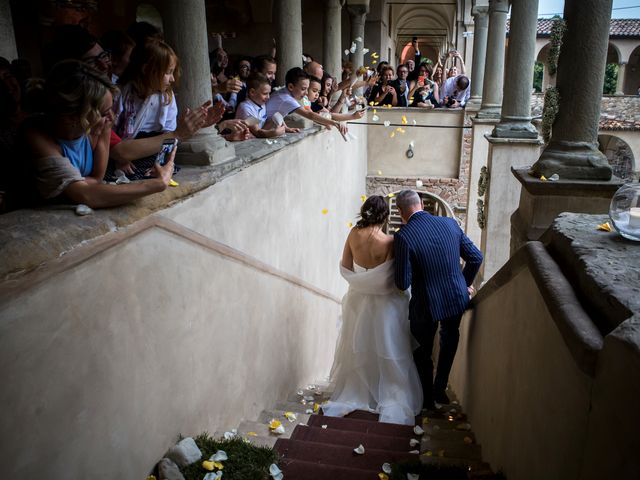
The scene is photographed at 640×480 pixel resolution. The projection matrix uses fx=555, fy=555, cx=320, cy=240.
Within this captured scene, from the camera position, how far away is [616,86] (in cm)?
3033

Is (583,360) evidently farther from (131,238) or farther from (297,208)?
(297,208)

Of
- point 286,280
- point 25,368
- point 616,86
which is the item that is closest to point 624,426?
point 25,368

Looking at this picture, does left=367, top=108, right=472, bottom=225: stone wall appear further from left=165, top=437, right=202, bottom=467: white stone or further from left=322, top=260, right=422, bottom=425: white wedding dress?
left=165, top=437, right=202, bottom=467: white stone

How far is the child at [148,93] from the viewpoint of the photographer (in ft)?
9.88

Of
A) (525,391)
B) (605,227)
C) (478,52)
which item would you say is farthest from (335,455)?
(478,52)

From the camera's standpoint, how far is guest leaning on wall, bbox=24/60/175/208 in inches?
80.5

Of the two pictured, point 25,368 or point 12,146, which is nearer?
point 25,368

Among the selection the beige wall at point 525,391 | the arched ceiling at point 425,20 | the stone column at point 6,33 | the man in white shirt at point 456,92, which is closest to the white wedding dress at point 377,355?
the beige wall at point 525,391

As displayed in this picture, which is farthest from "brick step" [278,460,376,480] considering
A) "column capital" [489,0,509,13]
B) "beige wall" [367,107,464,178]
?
"beige wall" [367,107,464,178]

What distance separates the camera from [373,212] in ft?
15.0

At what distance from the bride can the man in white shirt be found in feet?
30.7

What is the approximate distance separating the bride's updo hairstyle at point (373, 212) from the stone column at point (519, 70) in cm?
390

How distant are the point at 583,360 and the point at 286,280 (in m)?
3.49

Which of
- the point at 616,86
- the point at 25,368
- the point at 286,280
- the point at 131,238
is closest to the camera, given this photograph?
the point at 25,368
